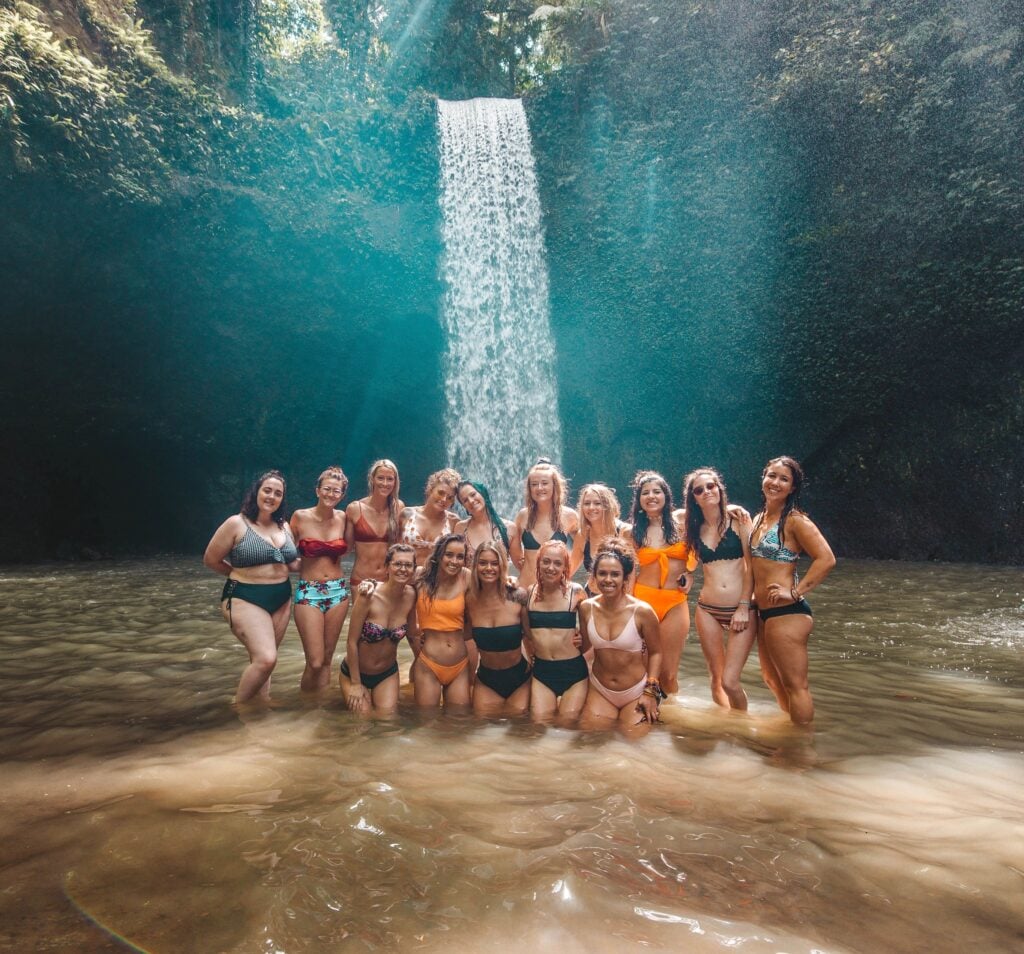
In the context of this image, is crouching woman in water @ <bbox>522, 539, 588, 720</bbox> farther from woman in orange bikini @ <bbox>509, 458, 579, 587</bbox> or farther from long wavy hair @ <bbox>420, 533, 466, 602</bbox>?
woman in orange bikini @ <bbox>509, 458, 579, 587</bbox>

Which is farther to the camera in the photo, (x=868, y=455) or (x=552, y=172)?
(x=552, y=172)

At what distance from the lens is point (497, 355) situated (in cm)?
1744

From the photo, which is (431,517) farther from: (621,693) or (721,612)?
Result: (721,612)

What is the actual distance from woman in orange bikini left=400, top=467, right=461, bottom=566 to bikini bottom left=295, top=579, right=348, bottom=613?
25.2 inches

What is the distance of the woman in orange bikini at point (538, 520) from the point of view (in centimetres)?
506

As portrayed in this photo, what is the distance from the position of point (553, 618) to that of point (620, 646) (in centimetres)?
48

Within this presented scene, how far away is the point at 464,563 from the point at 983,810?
3025 mm

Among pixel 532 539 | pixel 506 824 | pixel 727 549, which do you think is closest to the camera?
pixel 506 824

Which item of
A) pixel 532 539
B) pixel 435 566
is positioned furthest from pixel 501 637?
pixel 532 539

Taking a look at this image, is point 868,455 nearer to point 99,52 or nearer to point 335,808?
point 335,808

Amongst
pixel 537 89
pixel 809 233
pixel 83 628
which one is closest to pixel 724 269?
pixel 809 233

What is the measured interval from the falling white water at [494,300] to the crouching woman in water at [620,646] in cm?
1279

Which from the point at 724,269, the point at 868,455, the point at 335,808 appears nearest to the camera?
the point at 335,808

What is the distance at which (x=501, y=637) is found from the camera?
4258mm
